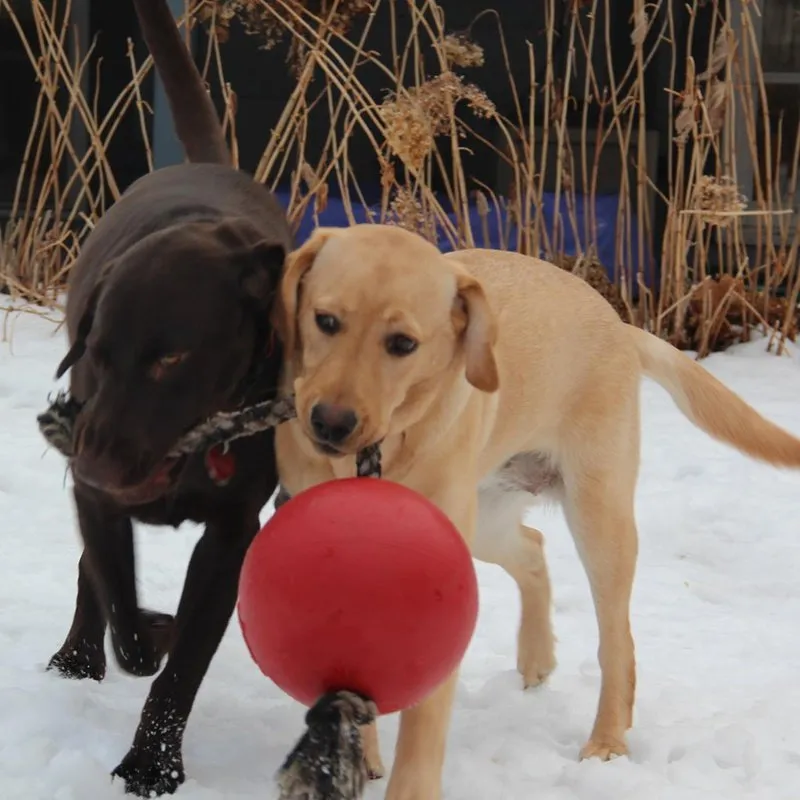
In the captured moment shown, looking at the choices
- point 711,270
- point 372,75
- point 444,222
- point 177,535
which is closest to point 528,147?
point 444,222

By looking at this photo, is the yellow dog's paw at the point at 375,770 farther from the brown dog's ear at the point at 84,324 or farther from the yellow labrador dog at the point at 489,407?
the brown dog's ear at the point at 84,324

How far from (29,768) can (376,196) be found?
7469 mm

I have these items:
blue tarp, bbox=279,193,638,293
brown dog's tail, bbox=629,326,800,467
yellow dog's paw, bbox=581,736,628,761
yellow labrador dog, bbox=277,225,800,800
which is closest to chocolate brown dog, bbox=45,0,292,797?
yellow labrador dog, bbox=277,225,800,800

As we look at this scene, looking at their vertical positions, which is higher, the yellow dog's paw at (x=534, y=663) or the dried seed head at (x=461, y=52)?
the dried seed head at (x=461, y=52)

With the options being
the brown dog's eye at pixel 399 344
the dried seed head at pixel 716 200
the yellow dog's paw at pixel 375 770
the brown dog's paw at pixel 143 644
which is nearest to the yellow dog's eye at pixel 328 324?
the brown dog's eye at pixel 399 344

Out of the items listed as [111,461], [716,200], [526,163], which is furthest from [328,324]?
[526,163]

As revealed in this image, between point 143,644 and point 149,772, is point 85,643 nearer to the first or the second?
point 143,644

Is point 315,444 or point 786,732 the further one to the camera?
point 786,732

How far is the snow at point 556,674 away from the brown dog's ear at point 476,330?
920mm

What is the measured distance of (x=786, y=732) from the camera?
3.40 meters

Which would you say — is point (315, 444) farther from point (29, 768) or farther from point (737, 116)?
point (737, 116)

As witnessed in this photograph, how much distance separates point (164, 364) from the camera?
258cm

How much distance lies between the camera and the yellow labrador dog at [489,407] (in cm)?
263

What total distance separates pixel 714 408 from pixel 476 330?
1049 millimetres
